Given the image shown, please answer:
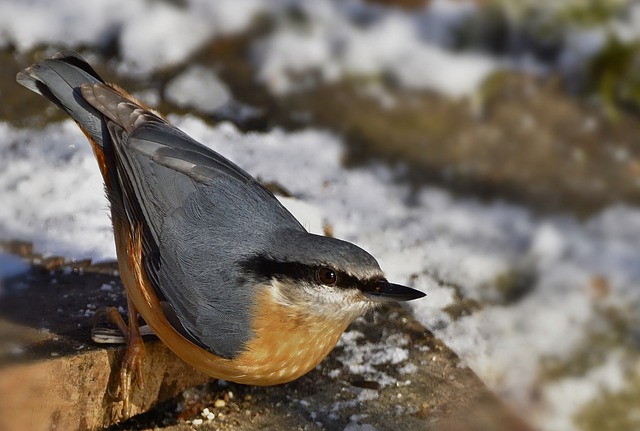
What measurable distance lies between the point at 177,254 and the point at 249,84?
3.55 m

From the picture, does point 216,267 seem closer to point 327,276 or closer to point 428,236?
point 327,276

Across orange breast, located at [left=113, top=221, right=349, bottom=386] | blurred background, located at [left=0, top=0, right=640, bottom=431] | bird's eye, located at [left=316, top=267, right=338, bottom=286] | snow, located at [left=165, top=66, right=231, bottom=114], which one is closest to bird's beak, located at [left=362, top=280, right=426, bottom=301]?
bird's eye, located at [left=316, top=267, right=338, bottom=286]

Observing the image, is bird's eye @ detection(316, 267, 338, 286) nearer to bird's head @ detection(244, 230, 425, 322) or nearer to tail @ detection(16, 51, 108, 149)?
bird's head @ detection(244, 230, 425, 322)

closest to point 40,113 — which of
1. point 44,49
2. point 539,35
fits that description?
point 44,49

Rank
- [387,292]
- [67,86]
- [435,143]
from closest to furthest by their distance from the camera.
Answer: [387,292] → [67,86] → [435,143]

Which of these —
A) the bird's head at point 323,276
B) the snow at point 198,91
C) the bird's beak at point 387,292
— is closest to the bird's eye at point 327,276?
Result: the bird's head at point 323,276

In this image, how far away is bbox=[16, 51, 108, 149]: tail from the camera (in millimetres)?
3896

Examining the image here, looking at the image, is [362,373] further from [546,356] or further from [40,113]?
[40,113]

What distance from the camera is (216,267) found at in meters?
3.56

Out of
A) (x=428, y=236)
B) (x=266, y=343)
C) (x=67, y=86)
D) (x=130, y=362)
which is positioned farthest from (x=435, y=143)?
(x=130, y=362)

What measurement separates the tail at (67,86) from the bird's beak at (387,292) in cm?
141

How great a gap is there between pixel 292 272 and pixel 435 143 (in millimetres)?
3607

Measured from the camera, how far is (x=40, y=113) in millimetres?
5828

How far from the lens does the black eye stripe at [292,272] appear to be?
3387 mm
